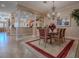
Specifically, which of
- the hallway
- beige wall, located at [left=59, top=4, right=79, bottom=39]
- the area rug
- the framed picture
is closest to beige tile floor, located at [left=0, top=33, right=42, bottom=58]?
the hallway

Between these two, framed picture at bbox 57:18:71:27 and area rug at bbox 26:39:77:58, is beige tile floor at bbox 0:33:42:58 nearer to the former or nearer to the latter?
area rug at bbox 26:39:77:58

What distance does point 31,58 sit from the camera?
127 inches

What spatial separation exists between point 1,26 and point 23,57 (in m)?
14.1

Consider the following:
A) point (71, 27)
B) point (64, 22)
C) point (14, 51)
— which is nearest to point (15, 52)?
point (14, 51)

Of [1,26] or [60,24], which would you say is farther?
[1,26]

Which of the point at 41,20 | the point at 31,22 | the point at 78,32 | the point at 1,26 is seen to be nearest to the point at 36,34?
the point at 31,22

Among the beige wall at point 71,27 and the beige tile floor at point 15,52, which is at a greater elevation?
the beige wall at point 71,27

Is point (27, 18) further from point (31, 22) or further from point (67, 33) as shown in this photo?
point (67, 33)

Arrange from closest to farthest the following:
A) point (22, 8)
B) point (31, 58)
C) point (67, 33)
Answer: point (31, 58) → point (22, 8) → point (67, 33)

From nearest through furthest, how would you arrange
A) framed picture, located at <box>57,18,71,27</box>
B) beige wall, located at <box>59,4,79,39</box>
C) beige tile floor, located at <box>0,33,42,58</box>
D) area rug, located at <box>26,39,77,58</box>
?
beige tile floor, located at <box>0,33,42,58</box> → area rug, located at <box>26,39,77,58</box> → beige wall, located at <box>59,4,79,39</box> → framed picture, located at <box>57,18,71,27</box>

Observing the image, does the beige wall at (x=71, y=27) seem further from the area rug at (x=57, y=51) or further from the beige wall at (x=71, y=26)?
the area rug at (x=57, y=51)

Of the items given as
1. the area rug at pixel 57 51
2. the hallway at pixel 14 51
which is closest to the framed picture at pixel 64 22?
the area rug at pixel 57 51

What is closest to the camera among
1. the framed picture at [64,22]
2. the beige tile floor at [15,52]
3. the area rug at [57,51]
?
the beige tile floor at [15,52]

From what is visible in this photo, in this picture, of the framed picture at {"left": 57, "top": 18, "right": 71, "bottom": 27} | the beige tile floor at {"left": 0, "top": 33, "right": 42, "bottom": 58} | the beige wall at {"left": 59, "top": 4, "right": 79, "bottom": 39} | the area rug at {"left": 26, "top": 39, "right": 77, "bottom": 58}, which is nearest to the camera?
the beige tile floor at {"left": 0, "top": 33, "right": 42, "bottom": 58}
